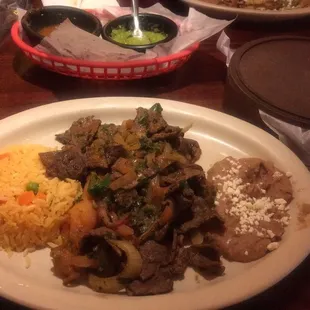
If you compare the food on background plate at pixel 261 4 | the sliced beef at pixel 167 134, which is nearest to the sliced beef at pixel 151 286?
the sliced beef at pixel 167 134

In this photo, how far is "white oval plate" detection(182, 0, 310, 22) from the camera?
2.76 meters

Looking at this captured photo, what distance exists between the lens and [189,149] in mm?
1799

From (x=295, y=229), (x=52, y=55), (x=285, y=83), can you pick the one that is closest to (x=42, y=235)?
(x=295, y=229)

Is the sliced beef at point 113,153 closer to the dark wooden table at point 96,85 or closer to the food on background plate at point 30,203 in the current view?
the food on background plate at point 30,203

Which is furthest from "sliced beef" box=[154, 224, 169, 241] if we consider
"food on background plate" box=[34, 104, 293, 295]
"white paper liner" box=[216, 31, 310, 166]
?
"white paper liner" box=[216, 31, 310, 166]

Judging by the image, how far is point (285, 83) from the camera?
6.66 feet

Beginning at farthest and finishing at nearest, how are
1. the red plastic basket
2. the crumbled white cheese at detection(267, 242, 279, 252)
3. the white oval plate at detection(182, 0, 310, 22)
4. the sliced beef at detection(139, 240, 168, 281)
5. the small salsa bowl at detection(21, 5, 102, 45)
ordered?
the white oval plate at detection(182, 0, 310, 22) < the small salsa bowl at detection(21, 5, 102, 45) < the red plastic basket < the crumbled white cheese at detection(267, 242, 279, 252) < the sliced beef at detection(139, 240, 168, 281)

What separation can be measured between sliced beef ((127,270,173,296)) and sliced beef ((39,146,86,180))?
18.3 inches

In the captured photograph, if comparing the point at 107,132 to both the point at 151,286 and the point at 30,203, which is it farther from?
the point at 151,286

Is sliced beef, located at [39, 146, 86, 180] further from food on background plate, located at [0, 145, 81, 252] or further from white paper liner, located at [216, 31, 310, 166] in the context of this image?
white paper liner, located at [216, 31, 310, 166]

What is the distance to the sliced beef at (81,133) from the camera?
1.72 meters

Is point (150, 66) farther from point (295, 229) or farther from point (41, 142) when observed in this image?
point (295, 229)

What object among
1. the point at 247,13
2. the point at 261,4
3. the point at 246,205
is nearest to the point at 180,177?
the point at 246,205

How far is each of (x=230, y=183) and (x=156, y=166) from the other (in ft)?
0.90
